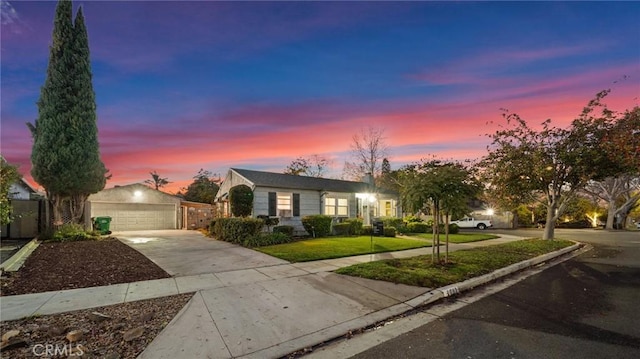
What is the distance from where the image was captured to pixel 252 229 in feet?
41.3

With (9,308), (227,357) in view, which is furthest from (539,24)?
(9,308)

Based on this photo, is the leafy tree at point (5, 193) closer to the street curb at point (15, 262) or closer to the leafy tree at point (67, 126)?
the street curb at point (15, 262)

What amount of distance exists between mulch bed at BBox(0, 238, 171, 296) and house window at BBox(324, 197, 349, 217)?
11361mm

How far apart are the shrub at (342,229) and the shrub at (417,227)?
472 centimetres

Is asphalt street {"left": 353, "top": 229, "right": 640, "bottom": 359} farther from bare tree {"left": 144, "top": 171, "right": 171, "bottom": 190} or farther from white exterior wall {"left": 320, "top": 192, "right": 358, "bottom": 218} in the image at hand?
bare tree {"left": 144, "top": 171, "right": 171, "bottom": 190}

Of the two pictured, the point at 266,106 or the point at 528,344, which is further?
the point at 266,106

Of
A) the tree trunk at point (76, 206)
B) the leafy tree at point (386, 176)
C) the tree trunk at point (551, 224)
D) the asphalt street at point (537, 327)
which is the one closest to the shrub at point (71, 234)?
the tree trunk at point (76, 206)

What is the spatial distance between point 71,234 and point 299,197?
36.8ft

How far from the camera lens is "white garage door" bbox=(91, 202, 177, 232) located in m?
19.3

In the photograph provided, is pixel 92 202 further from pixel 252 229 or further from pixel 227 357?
pixel 227 357

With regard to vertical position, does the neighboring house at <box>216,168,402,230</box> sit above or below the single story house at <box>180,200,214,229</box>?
above

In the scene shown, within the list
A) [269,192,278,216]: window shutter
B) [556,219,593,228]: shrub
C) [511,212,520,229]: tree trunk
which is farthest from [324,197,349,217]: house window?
[556,219,593,228]: shrub

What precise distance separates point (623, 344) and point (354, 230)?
13400 mm

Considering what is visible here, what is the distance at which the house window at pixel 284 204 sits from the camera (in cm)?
1686
